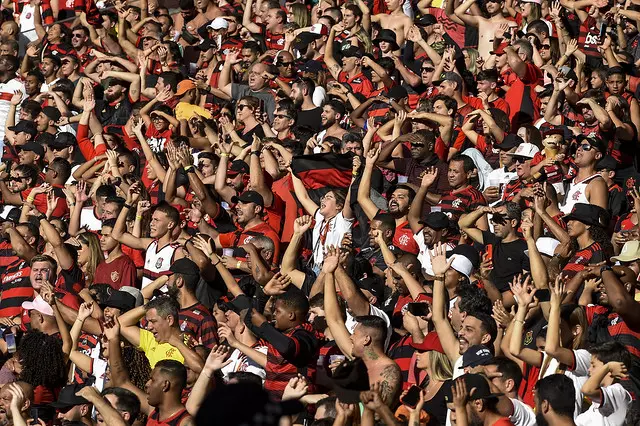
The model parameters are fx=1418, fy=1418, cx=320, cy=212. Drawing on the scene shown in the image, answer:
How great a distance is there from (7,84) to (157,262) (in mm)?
5816

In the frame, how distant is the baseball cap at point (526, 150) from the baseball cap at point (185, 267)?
286 cm

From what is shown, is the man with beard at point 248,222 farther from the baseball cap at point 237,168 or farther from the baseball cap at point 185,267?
the baseball cap at point 185,267

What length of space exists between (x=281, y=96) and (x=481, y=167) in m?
2.95

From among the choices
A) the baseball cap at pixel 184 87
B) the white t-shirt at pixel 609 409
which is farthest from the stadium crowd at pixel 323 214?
the baseball cap at pixel 184 87

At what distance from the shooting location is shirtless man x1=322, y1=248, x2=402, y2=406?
8078 millimetres

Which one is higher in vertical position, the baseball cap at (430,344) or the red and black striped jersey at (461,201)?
the baseball cap at (430,344)

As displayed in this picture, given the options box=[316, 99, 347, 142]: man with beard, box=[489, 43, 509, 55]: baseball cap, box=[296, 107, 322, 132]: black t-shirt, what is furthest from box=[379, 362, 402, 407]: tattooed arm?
box=[489, 43, 509, 55]: baseball cap

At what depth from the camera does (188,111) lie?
1423cm

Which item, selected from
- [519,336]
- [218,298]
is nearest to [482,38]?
[218,298]

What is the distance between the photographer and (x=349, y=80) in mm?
14383

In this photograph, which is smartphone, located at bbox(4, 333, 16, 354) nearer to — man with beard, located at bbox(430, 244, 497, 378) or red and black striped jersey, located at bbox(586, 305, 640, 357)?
man with beard, located at bbox(430, 244, 497, 378)

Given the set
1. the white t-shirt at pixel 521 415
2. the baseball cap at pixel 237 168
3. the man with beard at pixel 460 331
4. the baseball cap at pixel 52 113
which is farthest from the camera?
the baseball cap at pixel 52 113

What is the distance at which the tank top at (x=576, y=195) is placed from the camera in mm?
11039

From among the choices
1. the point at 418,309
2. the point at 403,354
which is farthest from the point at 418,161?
the point at 403,354
